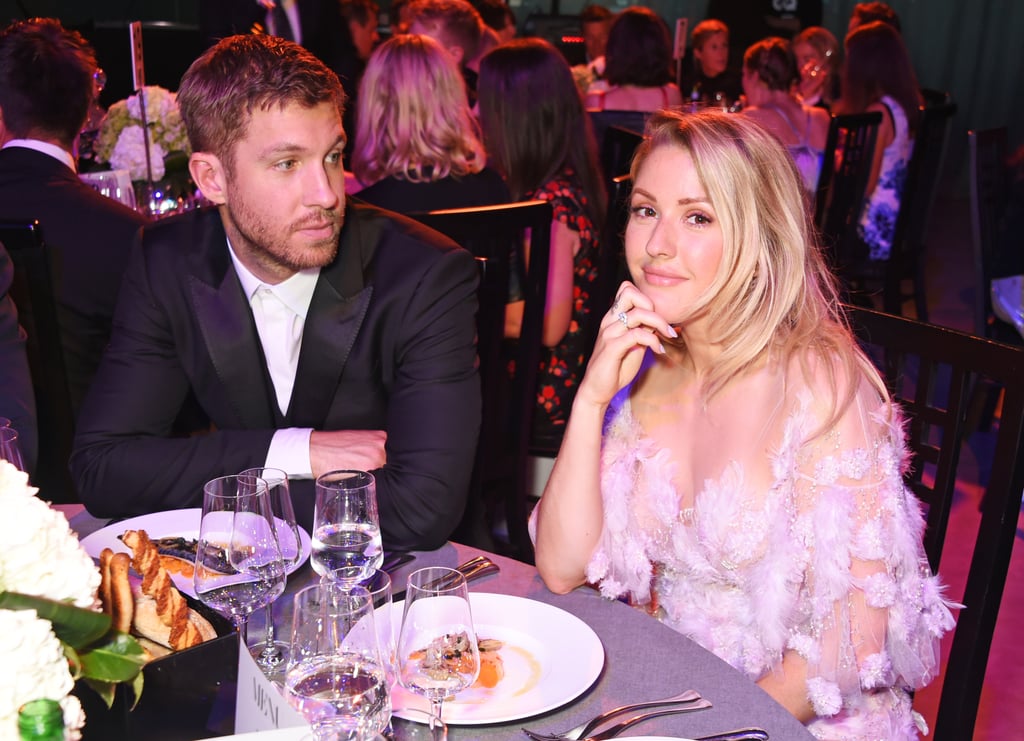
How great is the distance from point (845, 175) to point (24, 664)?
15.4 feet

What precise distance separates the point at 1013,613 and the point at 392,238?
2.37m

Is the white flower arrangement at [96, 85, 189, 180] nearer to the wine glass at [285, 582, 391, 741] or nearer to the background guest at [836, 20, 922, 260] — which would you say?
the wine glass at [285, 582, 391, 741]

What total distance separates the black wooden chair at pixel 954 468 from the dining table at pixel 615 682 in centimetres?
48

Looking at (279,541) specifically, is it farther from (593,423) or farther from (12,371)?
(12,371)

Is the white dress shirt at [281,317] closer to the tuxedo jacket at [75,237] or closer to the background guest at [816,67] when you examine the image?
the tuxedo jacket at [75,237]

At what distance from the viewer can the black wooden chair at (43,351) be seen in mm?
2334

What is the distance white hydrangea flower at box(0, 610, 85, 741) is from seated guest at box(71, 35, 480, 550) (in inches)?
40.4

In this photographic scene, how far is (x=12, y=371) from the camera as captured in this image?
220 centimetres

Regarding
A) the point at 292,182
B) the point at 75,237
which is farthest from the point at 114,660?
the point at 75,237

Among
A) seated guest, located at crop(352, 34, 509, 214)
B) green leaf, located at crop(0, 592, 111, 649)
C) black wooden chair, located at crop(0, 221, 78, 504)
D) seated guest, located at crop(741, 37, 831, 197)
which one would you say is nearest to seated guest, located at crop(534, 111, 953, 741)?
green leaf, located at crop(0, 592, 111, 649)

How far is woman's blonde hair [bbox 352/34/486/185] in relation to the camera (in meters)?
3.50

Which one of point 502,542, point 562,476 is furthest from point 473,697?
point 502,542

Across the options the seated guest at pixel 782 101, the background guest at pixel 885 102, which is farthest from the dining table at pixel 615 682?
the background guest at pixel 885 102

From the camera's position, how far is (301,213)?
1.95 m
